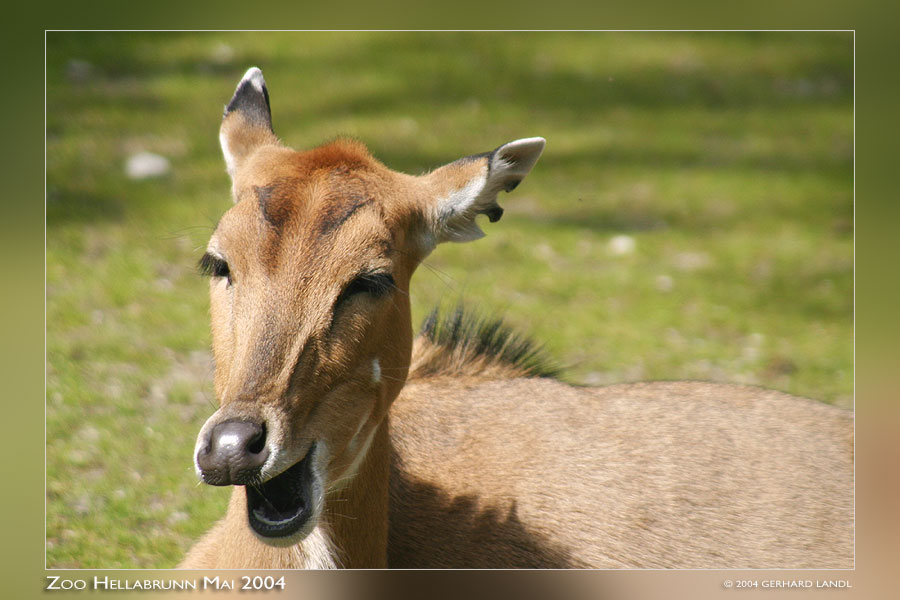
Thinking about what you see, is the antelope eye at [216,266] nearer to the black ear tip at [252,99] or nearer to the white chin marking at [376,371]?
the white chin marking at [376,371]

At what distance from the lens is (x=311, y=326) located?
13.5 ft

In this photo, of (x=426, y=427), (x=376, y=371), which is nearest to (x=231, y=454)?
(x=376, y=371)

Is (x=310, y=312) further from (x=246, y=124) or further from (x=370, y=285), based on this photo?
(x=246, y=124)

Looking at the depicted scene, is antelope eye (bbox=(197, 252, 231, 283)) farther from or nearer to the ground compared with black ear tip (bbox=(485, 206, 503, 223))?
nearer to the ground

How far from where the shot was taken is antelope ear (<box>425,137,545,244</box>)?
475 centimetres

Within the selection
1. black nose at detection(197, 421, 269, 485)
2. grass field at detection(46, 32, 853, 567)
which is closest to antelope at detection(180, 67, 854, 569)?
black nose at detection(197, 421, 269, 485)

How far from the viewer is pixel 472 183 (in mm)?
4773

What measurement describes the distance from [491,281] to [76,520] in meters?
5.12

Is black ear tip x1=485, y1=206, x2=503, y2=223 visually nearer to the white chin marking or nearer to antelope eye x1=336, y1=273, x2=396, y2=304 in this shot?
antelope eye x1=336, y1=273, x2=396, y2=304

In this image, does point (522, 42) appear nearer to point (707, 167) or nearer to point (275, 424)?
point (707, 167)

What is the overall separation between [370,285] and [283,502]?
102cm

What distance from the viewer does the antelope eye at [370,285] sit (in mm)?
4290

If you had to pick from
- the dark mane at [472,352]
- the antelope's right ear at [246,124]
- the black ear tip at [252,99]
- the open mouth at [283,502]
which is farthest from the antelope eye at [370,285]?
the dark mane at [472,352]

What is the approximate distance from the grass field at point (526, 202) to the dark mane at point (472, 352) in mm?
1100
